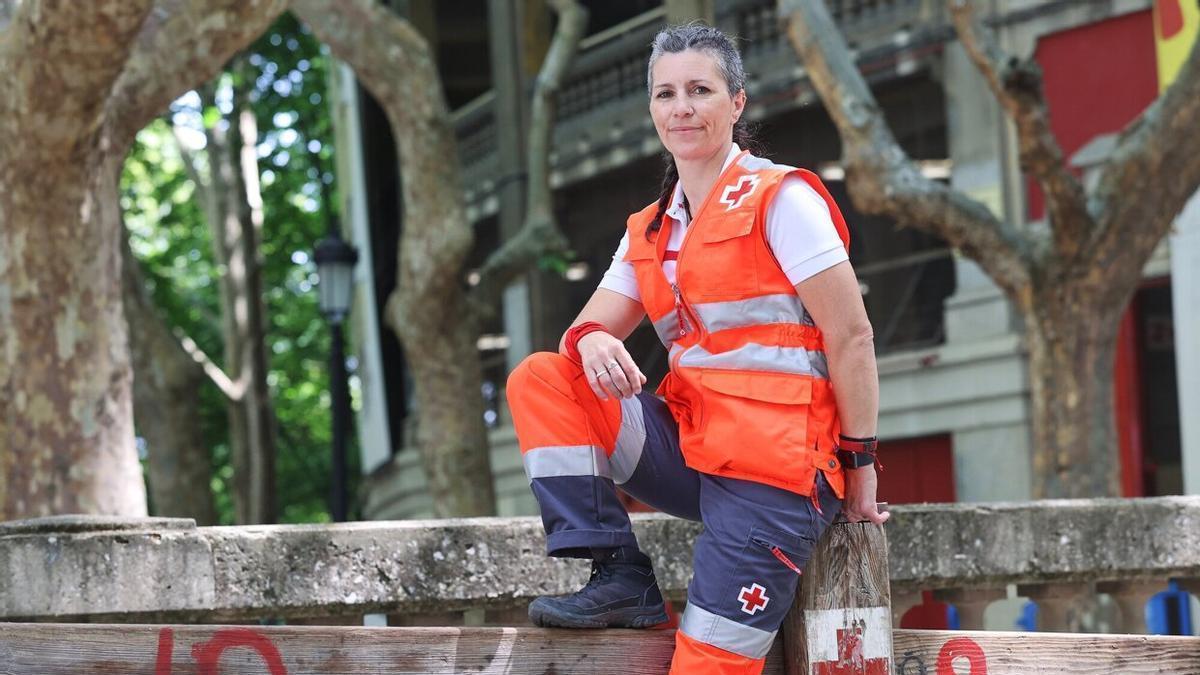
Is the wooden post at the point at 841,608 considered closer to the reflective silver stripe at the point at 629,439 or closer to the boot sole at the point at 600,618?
the boot sole at the point at 600,618

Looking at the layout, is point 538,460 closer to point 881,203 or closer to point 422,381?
point 881,203

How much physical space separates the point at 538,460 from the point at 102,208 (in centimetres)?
379

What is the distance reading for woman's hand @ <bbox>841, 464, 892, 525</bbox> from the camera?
3404 millimetres

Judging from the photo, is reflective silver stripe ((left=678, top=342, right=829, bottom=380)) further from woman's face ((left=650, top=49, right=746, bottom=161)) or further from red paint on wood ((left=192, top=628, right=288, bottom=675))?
red paint on wood ((left=192, top=628, right=288, bottom=675))

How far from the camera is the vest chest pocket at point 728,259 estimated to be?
11.0 ft

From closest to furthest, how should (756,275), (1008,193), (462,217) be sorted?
(756,275) < (462,217) < (1008,193)

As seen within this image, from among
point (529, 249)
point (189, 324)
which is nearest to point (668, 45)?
point (529, 249)

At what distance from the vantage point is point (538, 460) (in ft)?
11.3

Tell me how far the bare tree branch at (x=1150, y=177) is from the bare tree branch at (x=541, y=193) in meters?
4.33

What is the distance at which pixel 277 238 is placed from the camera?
70.5 ft

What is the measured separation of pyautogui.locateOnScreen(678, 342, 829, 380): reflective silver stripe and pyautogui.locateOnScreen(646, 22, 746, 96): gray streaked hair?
58cm

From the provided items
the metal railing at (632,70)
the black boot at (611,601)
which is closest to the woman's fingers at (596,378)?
the black boot at (611,601)

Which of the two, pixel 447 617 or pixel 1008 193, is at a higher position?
pixel 1008 193

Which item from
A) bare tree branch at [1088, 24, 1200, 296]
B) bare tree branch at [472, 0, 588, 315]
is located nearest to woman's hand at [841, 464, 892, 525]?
bare tree branch at [1088, 24, 1200, 296]
